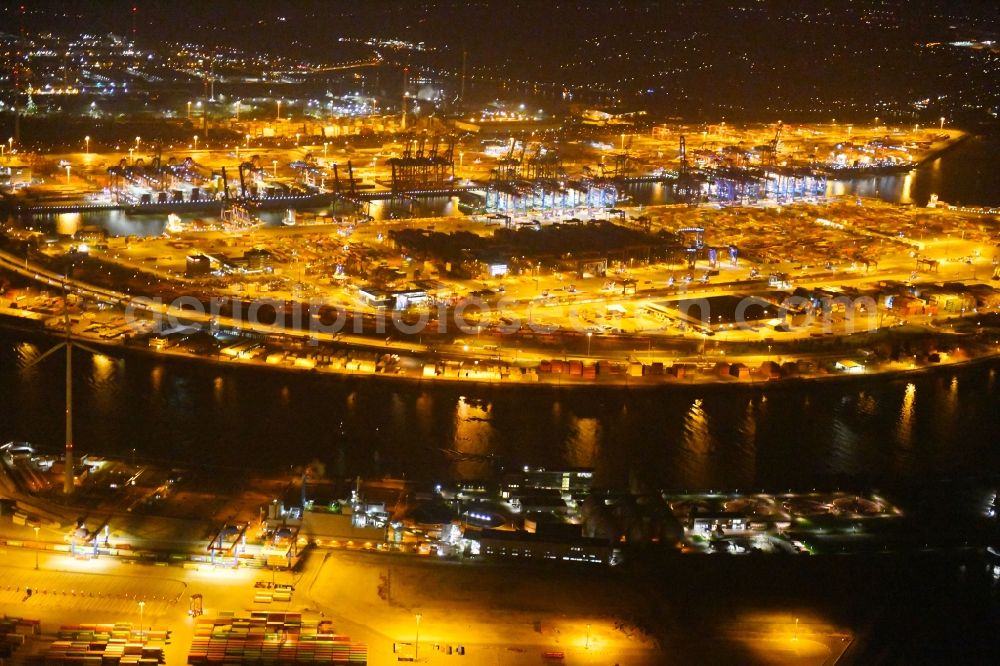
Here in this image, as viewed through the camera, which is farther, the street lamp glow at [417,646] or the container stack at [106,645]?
the street lamp glow at [417,646]

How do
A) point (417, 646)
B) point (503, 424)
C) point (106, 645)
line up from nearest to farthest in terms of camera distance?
1. point (106, 645)
2. point (417, 646)
3. point (503, 424)

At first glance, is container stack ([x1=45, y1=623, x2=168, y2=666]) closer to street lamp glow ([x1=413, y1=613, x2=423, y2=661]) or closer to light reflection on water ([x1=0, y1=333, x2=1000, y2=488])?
street lamp glow ([x1=413, y1=613, x2=423, y2=661])

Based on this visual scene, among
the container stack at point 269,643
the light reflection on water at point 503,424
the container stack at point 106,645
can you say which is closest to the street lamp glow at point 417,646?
the container stack at point 269,643

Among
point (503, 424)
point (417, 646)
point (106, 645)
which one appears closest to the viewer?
point (106, 645)

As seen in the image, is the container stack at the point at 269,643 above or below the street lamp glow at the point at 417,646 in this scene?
above

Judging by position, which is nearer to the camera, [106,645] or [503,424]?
[106,645]

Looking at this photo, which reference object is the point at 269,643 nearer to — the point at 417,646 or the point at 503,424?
the point at 417,646

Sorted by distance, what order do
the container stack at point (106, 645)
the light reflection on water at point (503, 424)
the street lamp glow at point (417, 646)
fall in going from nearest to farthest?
the container stack at point (106, 645) → the street lamp glow at point (417, 646) → the light reflection on water at point (503, 424)

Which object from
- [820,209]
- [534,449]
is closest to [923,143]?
[820,209]

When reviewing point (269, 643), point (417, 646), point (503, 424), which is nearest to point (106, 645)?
point (269, 643)

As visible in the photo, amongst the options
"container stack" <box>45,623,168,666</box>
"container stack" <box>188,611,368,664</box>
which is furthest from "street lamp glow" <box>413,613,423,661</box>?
"container stack" <box>45,623,168,666</box>

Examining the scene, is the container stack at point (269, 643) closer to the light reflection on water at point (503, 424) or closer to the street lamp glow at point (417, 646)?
the street lamp glow at point (417, 646)

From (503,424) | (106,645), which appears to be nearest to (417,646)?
(106,645)
